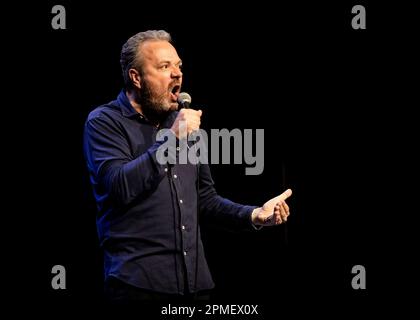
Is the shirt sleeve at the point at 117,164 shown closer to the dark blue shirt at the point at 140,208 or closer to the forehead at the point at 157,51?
the dark blue shirt at the point at 140,208

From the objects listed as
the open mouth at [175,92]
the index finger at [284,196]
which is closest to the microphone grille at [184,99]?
the open mouth at [175,92]

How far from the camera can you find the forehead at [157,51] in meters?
2.19

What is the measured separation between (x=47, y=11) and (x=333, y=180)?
1.69 meters

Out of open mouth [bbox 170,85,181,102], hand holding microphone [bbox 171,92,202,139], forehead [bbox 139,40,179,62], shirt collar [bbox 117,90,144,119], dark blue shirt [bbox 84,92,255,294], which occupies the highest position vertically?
forehead [bbox 139,40,179,62]

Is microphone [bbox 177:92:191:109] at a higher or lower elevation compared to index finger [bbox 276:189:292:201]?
higher

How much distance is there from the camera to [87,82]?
111 inches

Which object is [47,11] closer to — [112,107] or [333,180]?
[112,107]

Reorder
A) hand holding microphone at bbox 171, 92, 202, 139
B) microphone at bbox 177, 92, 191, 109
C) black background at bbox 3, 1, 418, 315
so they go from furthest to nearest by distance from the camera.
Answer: black background at bbox 3, 1, 418, 315, microphone at bbox 177, 92, 191, 109, hand holding microphone at bbox 171, 92, 202, 139

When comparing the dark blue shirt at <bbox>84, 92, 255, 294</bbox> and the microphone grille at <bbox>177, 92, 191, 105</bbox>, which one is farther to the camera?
the microphone grille at <bbox>177, 92, 191, 105</bbox>

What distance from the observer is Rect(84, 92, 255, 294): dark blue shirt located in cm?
191

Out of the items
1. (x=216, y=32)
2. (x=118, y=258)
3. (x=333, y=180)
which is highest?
(x=216, y=32)

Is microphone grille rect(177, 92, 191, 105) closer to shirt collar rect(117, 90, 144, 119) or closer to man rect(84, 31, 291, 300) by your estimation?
man rect(84, 31, 291, 300)

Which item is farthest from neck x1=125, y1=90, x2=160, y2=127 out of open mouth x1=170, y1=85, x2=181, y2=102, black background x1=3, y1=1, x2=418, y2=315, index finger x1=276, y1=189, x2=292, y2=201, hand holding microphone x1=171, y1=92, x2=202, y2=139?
black background x1=3, y1=1, x2=418, y2=315
